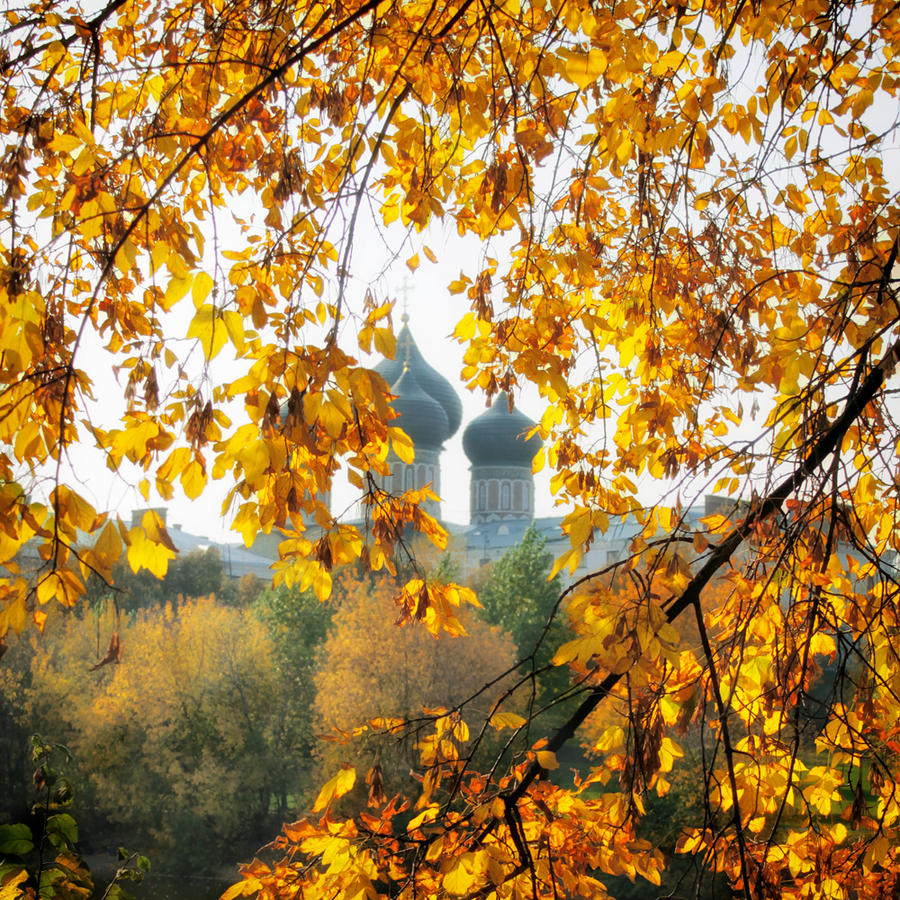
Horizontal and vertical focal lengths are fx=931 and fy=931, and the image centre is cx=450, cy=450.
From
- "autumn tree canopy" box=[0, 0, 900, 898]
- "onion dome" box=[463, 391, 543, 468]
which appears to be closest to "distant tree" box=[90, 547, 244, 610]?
"onion dome" box=[463, 391, 543, 468]

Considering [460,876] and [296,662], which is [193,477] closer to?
[460,876]

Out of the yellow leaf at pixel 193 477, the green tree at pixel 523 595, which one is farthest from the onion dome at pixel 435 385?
the yellow leaf at pixel 193 477

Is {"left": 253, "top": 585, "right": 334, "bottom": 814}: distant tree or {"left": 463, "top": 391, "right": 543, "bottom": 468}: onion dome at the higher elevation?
{"left": 463, "top": 391, "right": 543, "bottom": 468}: onion dome

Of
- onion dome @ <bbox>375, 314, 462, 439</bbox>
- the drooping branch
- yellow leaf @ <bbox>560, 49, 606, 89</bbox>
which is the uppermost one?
onion dome @ <bbox>375, 314, 462, 439</bbox>

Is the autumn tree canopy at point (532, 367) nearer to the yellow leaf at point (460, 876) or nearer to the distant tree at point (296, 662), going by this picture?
the yellow leaf at point (460, 876)

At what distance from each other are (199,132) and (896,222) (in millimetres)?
1730

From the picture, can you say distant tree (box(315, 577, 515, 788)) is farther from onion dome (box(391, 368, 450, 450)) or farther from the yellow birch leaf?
onion dome (box(391, 368, 450, 450))

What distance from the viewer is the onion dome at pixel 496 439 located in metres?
40.7

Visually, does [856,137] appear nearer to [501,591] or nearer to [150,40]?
[150,40]

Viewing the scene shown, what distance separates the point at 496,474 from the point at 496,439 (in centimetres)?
207

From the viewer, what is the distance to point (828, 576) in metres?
2.21

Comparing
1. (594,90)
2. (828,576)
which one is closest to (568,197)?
(594,90)

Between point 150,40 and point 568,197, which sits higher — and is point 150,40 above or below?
above

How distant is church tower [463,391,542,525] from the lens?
41.5 metres
